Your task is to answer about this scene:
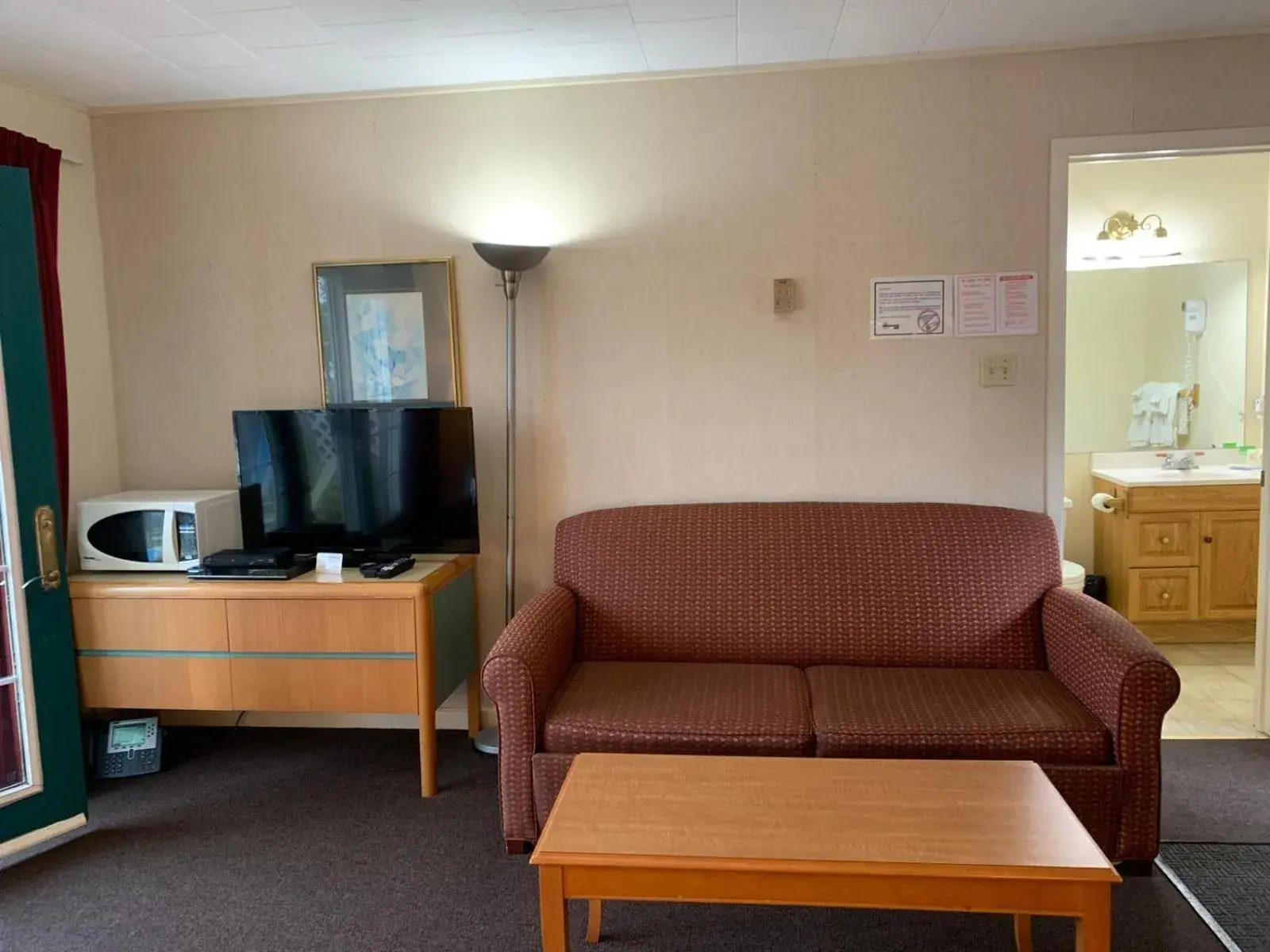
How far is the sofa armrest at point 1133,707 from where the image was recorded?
2.12 meters

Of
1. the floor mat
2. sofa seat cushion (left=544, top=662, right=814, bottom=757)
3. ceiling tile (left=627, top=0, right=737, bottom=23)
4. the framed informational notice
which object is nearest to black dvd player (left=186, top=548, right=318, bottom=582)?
sofa seat cushion (left=544, top=662, right=814, bottom=757)

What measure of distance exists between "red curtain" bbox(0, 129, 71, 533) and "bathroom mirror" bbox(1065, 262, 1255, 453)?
4.27 meters

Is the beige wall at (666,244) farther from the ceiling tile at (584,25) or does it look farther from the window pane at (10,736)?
the window pane at (10,736)

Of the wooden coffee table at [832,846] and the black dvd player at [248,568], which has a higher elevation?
the black dvd player at [248,568]

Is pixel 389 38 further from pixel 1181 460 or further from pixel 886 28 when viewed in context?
pixel 1181 460

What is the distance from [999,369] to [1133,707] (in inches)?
49.1

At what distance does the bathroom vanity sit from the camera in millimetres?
3984

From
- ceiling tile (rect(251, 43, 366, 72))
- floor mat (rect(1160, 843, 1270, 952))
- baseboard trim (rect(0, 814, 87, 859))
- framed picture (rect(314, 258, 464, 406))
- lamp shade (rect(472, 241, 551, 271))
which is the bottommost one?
floor mat (rect(1160, 843, 1270, 952))

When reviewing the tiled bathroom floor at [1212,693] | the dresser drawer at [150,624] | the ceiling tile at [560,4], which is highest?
the ceiling tile at [560,4]

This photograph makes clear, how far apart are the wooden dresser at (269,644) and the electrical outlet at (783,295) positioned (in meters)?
1.45

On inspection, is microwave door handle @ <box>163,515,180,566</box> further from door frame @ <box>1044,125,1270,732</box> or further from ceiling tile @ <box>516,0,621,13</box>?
door frame @ <box>1044,125,1270,732</box>

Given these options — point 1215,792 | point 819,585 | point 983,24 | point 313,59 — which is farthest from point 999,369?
point 313,59

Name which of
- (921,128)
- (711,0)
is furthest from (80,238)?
(921,128)

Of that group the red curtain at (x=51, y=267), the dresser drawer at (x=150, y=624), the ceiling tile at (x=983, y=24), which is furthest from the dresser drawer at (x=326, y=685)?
the ceiling tile at (x=983, y=24)
